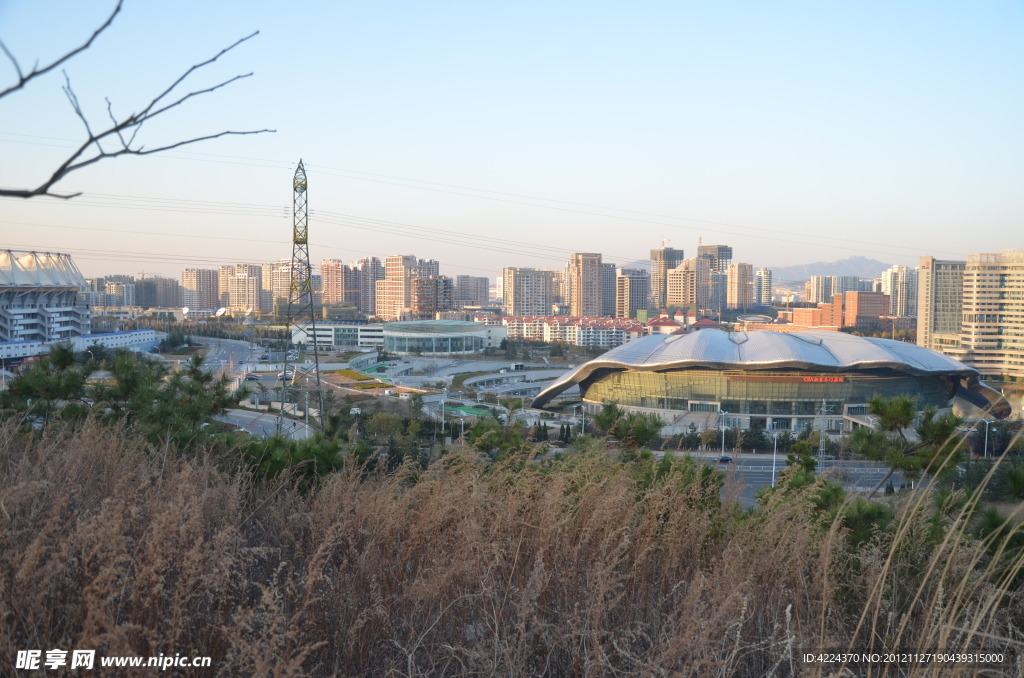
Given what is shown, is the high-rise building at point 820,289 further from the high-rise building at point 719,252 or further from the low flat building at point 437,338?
the low flat building at point 437,338

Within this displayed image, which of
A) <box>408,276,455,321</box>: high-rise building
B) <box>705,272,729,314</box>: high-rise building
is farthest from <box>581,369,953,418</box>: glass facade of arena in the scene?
<box>705,272,729,314</box>: high-rise building

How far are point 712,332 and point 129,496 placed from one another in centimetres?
1890

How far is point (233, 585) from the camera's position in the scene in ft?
3.93

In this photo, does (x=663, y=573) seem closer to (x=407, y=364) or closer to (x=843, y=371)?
(x=843, y=371)

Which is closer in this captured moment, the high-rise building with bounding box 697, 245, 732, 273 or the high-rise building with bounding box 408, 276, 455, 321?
the high-rise building with bounding box 408, 276, 455, 321

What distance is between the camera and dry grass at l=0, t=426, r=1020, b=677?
42.4 inches

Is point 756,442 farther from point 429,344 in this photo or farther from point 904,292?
point 904,292

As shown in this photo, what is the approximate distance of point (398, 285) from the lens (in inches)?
2061

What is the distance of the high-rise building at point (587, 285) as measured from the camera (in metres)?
57.4

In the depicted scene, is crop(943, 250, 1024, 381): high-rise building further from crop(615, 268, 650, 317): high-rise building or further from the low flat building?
crop(615, 268, 650, 317): high-rise building

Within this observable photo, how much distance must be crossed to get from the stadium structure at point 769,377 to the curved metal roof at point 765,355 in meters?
0.02

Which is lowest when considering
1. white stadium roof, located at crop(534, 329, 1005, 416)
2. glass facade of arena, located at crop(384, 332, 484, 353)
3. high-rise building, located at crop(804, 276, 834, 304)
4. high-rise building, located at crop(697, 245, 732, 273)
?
glass facade of arena, located at crop(384, 332, 484, 353)

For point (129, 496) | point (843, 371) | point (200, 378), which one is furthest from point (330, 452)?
point (843, 371)

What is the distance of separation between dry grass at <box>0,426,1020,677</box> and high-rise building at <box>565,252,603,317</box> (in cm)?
5586
